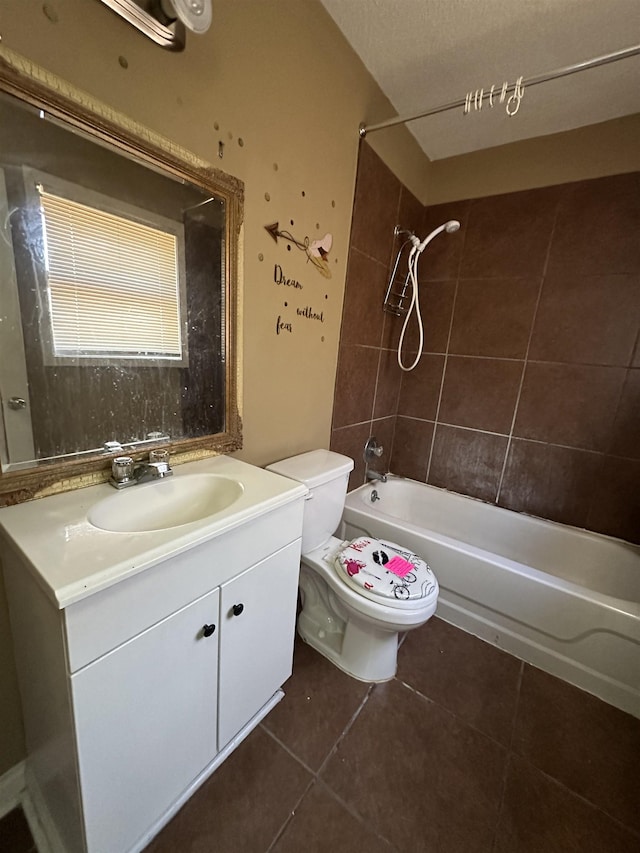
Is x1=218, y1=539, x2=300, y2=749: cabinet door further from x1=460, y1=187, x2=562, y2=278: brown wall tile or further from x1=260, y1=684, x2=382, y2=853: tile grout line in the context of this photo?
x1=460, y1=187, x2=562, y2=278: brown wall tile

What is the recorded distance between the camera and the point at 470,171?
1.95 m

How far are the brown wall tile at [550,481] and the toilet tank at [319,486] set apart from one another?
1.15m

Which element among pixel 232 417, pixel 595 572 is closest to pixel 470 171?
pixel 232 417

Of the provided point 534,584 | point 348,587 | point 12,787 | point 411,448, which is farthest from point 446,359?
point 12,787

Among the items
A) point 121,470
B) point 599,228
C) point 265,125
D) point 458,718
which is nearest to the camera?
point 121,470

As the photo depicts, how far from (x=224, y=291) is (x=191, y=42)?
0.61 m

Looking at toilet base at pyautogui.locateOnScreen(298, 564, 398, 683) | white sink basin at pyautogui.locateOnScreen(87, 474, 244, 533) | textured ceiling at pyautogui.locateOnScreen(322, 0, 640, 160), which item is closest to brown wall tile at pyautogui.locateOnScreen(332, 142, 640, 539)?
textured ceiling at pyautogui.locateOnScreen(322, 0, 640, 160)

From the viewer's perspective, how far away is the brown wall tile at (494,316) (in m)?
1.88

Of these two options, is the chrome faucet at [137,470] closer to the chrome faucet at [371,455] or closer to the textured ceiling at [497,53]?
the chrome faucet at [371,455]

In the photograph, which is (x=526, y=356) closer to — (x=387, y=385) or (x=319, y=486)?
(x=387, y=385)

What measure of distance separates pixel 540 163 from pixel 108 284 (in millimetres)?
2138

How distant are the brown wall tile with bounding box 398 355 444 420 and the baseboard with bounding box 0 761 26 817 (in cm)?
225

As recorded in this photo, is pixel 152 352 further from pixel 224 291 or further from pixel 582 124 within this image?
pixel 582 124

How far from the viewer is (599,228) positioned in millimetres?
1664
